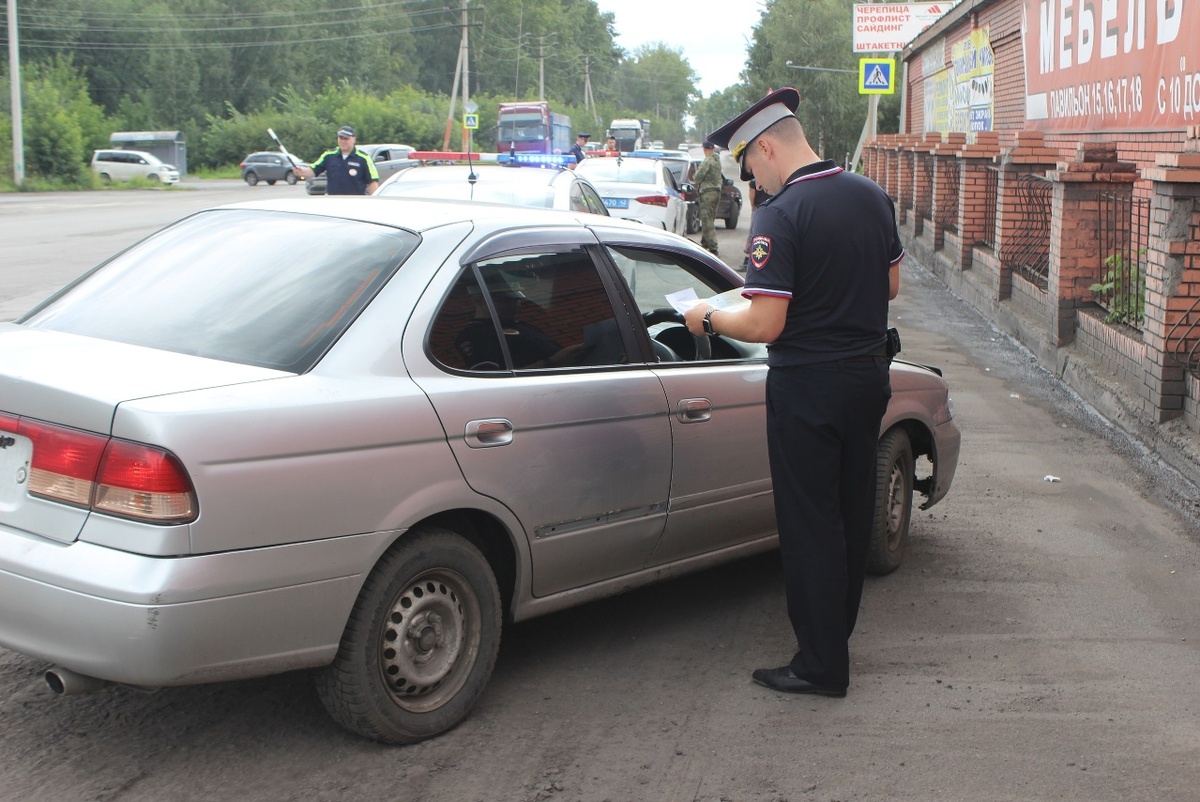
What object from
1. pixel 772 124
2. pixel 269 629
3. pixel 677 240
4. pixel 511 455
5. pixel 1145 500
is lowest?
pixel 1145 500

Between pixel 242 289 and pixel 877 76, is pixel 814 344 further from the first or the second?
pixel 877 76

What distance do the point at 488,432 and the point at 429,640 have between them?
0.64 meters

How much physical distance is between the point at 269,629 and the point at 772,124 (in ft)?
7.41

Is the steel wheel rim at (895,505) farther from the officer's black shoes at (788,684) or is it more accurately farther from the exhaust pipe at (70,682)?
the exhaust pipe at (70,682)

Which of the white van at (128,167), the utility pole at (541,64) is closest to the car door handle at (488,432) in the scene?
the white van at (128,167)

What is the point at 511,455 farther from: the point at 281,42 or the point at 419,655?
the point at 281,42

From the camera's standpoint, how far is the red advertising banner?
1196 centimetres

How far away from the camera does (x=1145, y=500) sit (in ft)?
24.0

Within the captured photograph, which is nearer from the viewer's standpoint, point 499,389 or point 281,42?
point 499,389

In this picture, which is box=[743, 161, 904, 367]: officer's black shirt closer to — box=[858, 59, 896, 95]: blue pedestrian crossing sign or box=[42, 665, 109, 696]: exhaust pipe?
box=[42, 665, 109, 696]: exhaust pipe

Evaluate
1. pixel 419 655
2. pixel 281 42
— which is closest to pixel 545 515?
pixel 419 655

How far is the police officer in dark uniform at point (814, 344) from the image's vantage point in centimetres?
423

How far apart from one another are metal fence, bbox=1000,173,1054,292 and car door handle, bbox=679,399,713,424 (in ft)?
33.1

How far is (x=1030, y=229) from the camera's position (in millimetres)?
14344
